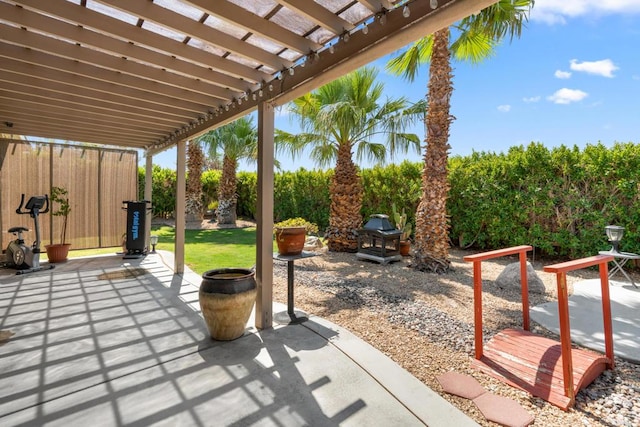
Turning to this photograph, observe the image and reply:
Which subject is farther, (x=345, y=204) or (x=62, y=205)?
(x=345, y=204)

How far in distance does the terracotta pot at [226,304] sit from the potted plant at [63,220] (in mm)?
5690

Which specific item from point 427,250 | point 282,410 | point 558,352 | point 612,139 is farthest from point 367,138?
point 282,410

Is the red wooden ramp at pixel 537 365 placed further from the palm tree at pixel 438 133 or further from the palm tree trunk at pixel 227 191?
the palm tree trunk at pixel 227 191

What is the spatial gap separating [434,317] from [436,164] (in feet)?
11.2

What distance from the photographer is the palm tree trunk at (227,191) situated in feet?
47.3

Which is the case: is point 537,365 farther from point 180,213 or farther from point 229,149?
point 229,149

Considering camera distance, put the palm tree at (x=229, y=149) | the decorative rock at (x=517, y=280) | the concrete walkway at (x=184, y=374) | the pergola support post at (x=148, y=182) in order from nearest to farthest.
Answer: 1. the concrete walkway at (x=184, y=374)
2. the decorative rock at (x=517, y=280)
3. the pergola support post at (x=148, y=182)
4. the palm tree at (x=229, y=149)

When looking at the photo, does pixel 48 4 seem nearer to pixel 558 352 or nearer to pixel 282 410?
pixel 282 410

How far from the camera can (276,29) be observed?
2.55 meters

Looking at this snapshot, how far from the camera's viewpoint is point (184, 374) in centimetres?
248

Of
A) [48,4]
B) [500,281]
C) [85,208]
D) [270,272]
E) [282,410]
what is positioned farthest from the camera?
[85,208]

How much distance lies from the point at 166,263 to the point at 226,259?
1267 mm

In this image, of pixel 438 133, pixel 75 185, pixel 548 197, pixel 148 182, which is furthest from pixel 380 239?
pixel 75 185

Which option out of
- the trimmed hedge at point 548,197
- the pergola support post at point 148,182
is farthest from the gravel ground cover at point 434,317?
the pergola support post at point 148,182
